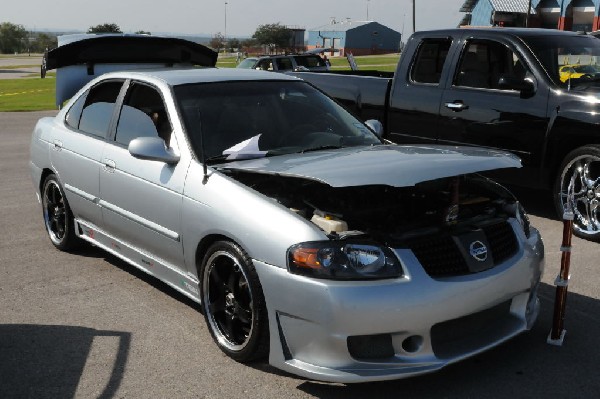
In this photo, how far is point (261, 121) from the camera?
5.09m

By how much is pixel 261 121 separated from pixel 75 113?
1983 millimetres

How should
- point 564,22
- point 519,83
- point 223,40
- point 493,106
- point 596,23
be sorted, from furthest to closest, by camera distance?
point 223,40, point 564,22, point 596,23, point 493,106, point 519,83

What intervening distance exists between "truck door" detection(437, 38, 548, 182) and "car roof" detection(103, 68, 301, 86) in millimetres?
2653

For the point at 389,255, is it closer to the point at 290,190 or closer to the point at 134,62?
the point at 290,190

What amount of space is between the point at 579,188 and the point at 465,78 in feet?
5.60

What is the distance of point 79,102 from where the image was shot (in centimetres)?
623

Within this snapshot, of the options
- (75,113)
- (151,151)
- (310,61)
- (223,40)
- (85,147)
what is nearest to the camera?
(151,151)

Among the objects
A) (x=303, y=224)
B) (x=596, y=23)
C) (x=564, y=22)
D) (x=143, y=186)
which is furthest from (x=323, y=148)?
(x=564, y=22)

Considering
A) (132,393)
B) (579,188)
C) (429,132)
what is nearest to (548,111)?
(579,188)

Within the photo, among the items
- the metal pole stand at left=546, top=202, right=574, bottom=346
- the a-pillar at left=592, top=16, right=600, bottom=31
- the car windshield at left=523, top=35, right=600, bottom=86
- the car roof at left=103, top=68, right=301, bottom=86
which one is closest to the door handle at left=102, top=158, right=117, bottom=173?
→ the car roof at left=103, top=68, right=301, bottom=86

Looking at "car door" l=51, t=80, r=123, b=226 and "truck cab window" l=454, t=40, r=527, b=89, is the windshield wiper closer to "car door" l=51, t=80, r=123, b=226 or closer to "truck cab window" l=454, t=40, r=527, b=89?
"car door" l=51, t=80, r=123, b=226

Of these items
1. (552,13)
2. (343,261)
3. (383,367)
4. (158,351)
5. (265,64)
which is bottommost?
(158,351)

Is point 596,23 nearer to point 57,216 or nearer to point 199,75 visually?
point 57,216

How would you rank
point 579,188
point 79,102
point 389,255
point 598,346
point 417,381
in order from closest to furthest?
point 389,255
point 417,381
point 598,346
point 79,102
point 579,188
